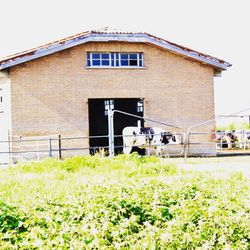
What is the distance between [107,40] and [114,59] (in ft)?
3.54

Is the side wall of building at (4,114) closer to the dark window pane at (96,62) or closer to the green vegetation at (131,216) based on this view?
the dark window pane at (96,62)

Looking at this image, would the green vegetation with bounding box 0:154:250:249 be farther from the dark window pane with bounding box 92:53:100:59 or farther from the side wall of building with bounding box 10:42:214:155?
the dark window pane with bounding box 92:53:100:59

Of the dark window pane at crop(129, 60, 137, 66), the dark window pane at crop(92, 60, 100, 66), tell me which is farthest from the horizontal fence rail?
the dark window pane at crop(129, 60, 137, 66)

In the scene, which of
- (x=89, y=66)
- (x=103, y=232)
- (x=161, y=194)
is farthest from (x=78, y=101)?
(x=103, y=232)

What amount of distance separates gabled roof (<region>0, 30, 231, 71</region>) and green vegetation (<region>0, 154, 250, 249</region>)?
41.8 feet

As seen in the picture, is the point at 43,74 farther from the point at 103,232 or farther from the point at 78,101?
the point at 103,232

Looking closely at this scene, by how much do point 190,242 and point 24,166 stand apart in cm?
995

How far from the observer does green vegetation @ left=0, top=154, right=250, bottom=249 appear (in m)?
5.65

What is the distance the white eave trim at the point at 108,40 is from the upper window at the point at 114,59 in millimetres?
801

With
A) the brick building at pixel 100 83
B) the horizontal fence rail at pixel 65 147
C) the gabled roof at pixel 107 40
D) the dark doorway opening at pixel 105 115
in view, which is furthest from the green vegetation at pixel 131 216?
the dark doorway opening at pixel 105 115

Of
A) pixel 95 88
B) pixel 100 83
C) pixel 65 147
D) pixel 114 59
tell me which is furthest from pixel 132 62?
pixel 65 147

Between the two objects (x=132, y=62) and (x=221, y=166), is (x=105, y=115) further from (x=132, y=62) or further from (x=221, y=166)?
(x=221, y=166)

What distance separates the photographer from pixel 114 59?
77.2 ft

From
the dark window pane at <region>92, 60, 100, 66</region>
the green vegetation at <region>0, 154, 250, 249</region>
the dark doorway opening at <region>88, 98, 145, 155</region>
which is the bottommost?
the green vegetation at <region>0, 154, 250, 249</region>
